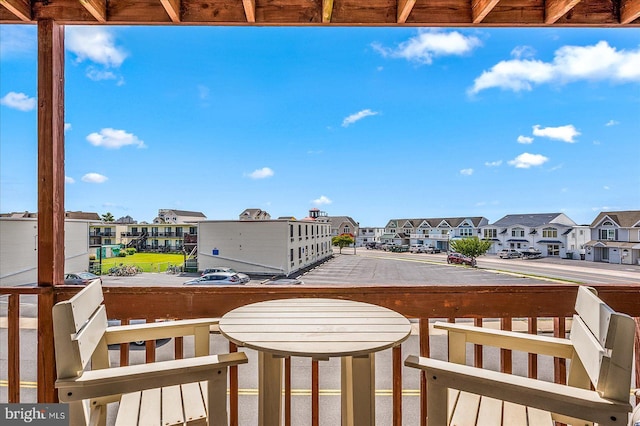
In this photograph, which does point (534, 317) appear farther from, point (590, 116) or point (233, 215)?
point (233, 215)

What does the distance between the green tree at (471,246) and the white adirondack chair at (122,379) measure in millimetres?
1977

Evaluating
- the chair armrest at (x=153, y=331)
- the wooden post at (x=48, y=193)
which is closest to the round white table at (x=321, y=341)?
the chair armrest at (x=153, y=331)

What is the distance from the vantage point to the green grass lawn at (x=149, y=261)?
7.14ft

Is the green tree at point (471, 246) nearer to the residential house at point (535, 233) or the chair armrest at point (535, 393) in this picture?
the residential house at point (535, 233)

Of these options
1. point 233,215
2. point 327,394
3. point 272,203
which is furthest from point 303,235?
point 327,394

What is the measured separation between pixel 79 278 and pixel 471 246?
2672 millimetres

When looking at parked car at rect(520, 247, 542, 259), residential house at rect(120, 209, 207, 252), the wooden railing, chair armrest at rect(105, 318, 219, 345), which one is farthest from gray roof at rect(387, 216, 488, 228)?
chair armrest at rect(105, 318, 219, 345)

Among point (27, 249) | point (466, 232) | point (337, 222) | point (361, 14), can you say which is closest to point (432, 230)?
point (466, 232)

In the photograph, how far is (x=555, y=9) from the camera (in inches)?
69.9

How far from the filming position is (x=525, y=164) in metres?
2.61

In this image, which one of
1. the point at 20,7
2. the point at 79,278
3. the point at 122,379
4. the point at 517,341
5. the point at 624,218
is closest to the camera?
the point at 122,379

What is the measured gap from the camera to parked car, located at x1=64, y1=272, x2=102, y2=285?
190cm

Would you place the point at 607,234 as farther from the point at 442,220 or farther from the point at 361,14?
the point at 361,14

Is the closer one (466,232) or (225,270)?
(225,270)
